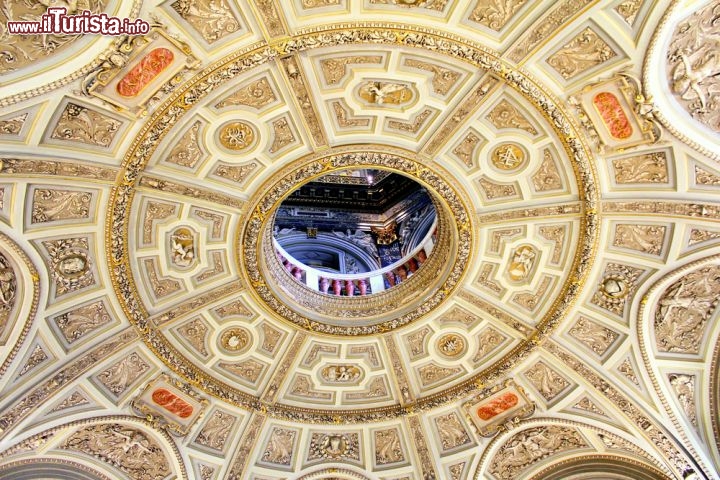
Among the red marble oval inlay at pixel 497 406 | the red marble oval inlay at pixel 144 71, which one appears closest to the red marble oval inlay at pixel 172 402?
the red marble oval inlay at pixel 144 71

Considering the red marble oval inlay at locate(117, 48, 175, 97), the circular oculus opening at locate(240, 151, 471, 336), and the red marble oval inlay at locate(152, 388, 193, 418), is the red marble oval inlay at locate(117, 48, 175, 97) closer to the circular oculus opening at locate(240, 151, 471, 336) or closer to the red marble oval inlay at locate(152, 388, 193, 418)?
the circular oculus opening at locate(240, 151, 471, 336)

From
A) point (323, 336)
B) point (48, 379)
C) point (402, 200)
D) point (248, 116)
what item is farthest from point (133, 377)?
point (402, 200)

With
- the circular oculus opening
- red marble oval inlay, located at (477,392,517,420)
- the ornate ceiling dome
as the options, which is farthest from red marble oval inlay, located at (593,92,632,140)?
red marble oval inlay, located at (477,392,517,420)

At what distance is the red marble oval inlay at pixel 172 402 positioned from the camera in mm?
16688

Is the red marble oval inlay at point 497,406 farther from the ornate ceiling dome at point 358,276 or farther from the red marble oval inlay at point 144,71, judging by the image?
the red marble oval inlay at point 144,71

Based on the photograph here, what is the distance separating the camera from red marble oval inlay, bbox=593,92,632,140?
1324 cm

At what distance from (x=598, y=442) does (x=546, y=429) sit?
145cm

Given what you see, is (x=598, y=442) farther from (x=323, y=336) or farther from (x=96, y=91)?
(x=96, y=91)

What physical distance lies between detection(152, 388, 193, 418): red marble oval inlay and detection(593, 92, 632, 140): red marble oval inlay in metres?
13.3

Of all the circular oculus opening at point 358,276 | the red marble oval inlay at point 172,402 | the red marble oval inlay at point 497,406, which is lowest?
the red marble oval inlay at point 172,402

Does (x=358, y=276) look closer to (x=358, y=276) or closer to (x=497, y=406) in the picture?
(x=358, y=276)

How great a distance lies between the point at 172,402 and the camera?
664 inches

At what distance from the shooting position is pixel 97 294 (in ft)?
48.7

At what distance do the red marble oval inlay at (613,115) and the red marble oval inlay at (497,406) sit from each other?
326 inches
